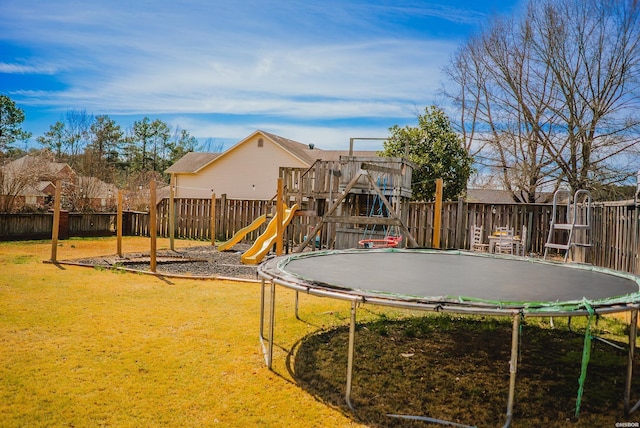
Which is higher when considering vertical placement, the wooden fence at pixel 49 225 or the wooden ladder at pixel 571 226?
the wooden ladder at pixel 571 226

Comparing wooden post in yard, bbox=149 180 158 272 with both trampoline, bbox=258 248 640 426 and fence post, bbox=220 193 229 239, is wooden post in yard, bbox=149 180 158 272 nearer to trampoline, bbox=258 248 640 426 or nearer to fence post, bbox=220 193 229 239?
trampoline, bbox=258 248 640 426

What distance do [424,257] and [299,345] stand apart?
74.2 inches

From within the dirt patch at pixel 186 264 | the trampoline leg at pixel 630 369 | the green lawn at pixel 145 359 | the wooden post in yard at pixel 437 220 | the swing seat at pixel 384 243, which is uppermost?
the wooden post in yard at pixel 437 220

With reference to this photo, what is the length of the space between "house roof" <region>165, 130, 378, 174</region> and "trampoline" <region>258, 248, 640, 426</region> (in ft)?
47.9

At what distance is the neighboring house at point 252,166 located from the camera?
20562mm

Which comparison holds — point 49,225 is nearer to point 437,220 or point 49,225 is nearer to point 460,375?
point 437,220

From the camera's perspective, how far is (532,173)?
51.4ft

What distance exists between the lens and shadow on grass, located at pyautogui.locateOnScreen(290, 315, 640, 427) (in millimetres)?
2627

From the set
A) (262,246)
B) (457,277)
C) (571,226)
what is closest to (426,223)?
(262,246)

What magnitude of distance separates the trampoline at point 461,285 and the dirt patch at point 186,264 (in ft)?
9.24

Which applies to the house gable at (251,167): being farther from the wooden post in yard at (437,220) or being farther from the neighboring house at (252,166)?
the wooden post in yard at (437,220)

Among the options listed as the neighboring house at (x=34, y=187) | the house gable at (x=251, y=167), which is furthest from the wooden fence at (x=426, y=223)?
the house gable at (x=251, y=167)

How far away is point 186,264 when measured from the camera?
8.37 meters

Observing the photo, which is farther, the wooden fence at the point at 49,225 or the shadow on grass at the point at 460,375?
the wooden fence at the point at 49,225
